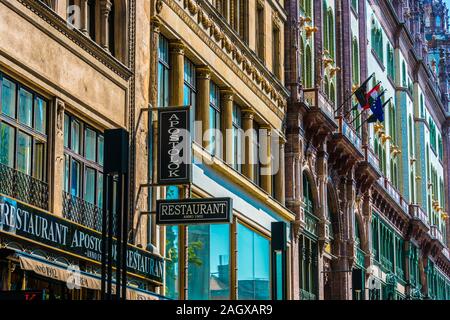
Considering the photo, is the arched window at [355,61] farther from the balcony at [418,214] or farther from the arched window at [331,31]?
the balcony at [418,214]

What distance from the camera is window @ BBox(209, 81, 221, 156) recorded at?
41.5 m

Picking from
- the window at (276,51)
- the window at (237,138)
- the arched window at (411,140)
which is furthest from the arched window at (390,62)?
the window at (237,138)

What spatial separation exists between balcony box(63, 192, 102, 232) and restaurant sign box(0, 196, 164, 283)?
25.4 inches

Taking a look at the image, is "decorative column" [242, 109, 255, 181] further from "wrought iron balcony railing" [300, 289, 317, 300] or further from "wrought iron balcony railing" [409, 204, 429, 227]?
"wrought iron balcony railing" [409, 204, 429, 227]

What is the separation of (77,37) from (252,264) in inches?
660

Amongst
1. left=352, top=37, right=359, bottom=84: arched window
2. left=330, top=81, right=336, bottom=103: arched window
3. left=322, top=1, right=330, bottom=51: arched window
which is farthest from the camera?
left=352, top=37, right=359, bottom=84: arched window

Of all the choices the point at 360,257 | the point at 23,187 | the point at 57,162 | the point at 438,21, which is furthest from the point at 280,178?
the point at 438,21

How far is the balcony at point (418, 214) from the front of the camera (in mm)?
85062

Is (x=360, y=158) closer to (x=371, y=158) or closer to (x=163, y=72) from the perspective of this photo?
(x=371, y=158)

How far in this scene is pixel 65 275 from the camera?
87.1 ft

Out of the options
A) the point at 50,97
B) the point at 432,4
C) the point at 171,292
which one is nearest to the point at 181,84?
the point at 171,292

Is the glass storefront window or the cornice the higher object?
the cornice

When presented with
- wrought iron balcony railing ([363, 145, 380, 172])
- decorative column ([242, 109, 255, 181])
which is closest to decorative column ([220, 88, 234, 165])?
decorative column ([242, 109, 255, 181])
